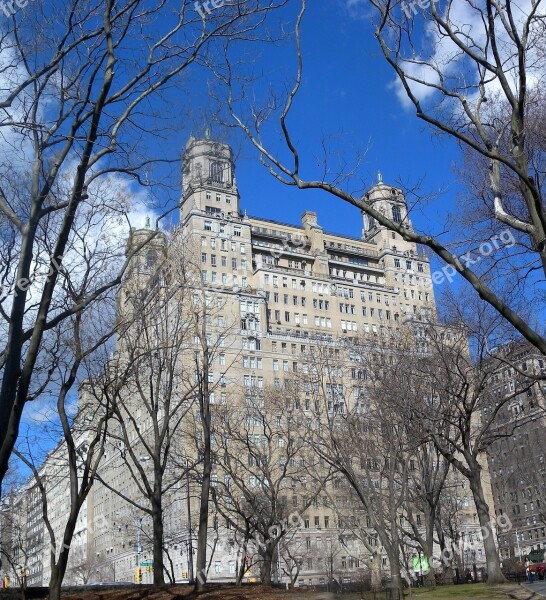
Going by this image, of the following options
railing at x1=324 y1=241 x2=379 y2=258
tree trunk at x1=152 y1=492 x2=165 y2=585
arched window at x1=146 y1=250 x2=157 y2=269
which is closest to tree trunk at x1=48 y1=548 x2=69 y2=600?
tree trunk at x1=152 y1=492 x2=165 y2=585

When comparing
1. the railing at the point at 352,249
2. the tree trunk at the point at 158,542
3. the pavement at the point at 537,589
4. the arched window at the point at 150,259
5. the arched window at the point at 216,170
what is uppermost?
the railing at the point at 352,249

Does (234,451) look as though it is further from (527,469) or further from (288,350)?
(288,350)

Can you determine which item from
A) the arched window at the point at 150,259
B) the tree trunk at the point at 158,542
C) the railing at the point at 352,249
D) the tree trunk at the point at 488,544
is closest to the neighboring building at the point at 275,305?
the railing at the point at 352,249

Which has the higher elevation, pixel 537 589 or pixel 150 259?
pixel 150 259

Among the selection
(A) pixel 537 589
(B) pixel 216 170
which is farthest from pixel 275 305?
(B) pixel 216 170

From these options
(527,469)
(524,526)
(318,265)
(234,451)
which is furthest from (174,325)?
(524,526)

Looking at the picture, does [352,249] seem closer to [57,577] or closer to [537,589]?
[537,589]

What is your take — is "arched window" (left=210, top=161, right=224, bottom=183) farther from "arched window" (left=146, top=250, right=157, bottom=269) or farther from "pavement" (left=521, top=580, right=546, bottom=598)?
"pavement" (left=521, top=580, right=546, bottom=598)

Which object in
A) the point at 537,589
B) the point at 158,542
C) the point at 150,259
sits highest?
the point at 150,259

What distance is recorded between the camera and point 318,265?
96250 mm

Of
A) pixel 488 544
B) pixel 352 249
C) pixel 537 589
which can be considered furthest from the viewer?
pixel 352 249

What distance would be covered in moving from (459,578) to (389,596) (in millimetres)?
14878

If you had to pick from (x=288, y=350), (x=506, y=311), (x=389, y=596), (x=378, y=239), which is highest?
(x=378, y=239)

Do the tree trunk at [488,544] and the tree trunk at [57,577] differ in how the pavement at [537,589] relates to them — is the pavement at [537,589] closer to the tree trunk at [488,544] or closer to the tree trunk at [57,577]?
the tree trunk at [488,544]
